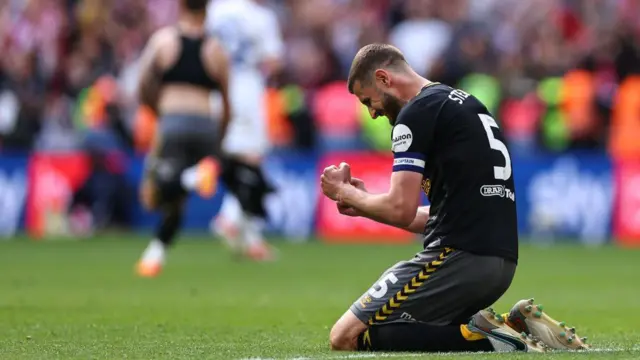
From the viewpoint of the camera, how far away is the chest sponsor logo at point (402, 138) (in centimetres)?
695

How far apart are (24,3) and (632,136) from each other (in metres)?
12.3

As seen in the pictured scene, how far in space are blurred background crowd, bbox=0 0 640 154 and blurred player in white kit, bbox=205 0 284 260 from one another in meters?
5.13

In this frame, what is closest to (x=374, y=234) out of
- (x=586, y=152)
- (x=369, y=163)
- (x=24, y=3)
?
(x=369, y=163)

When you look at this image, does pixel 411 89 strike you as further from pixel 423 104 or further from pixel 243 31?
pixel 243 31

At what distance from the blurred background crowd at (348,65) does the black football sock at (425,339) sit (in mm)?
13705

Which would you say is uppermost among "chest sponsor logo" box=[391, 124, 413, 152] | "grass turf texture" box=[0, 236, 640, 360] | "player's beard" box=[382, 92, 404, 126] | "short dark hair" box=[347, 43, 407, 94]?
"short dark hair" box=[347, 43, 407, 94]

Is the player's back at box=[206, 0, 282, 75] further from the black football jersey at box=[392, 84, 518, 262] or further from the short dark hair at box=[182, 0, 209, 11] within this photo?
the black football jersey at box=[392, 84, 518, 262]

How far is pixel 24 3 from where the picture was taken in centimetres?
2628

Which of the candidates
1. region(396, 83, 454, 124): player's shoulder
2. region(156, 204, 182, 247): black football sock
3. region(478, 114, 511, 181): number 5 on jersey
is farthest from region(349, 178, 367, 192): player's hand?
region(156, 204, 182, 247): black football sock

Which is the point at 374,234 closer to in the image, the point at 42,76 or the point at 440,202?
the point at 42,76

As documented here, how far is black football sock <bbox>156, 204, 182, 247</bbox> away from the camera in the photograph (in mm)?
13141

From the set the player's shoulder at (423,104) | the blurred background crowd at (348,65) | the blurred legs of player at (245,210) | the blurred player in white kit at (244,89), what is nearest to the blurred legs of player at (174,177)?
the blurred legs of player at (245,210)

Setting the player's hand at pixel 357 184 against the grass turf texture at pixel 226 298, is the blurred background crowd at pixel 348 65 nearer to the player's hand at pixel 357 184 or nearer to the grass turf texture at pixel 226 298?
the grass turf texture at pixel 226 298

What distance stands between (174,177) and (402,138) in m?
6.34
